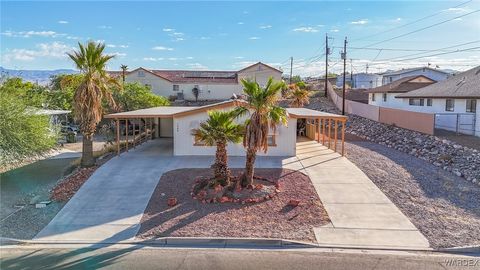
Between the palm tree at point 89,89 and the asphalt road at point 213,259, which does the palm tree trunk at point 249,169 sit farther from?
the palm tree at point 89,89

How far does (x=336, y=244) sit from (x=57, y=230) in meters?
8.29

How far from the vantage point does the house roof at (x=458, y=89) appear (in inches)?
1180

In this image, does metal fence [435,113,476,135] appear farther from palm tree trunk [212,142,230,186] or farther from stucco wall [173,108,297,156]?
palm tree trunk [212,142,230,186]

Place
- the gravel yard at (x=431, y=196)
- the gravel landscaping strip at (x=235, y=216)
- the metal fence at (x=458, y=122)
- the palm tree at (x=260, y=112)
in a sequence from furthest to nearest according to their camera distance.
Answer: the metal fence at (x=458, y=122) → the palm tree at (x=260, y=112) → the gravel yard at (x=431, y=196) → the gravel landscaping strip at (x=235, y=216)

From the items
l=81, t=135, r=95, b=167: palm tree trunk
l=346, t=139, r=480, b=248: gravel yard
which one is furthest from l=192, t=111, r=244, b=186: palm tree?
l=81, t=135, r=95, b=167: palm tree trunk

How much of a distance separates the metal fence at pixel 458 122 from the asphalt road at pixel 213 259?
22.9 m

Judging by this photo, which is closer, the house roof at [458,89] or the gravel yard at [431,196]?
the gravel yard at [431,196]

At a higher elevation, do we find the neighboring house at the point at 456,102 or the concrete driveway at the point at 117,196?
the neighboring house at the point at 456,102

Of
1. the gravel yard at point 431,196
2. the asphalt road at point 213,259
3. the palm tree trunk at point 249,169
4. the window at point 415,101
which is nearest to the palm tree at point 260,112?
the palm tree trunk at point 249,169

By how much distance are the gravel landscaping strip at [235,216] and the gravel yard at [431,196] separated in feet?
10.3

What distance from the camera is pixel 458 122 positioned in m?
30.6

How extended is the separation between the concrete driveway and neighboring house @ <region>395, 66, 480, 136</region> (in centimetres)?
1711

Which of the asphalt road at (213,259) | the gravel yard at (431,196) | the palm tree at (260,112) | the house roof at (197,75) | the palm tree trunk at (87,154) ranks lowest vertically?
the asphalt road at (213,259)

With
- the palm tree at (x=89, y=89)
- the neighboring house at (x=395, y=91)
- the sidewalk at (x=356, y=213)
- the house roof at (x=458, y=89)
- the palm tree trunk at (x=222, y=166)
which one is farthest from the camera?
the neighboring house at (x=395, y=91)
